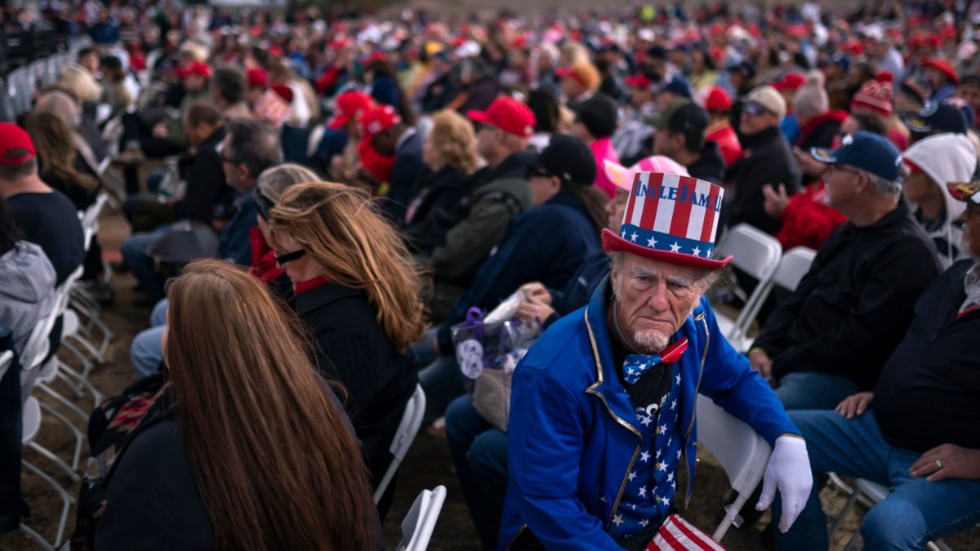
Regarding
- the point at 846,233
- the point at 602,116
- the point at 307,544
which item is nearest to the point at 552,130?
the point at 602,116

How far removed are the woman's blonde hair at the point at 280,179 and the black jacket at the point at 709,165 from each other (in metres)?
3.09

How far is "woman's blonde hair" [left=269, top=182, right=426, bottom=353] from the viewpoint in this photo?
9.32ft

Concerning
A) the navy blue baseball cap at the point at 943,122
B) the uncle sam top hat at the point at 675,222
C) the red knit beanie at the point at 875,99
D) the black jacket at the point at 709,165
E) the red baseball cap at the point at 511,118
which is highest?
the uncle sam top hat at the point at 675,222

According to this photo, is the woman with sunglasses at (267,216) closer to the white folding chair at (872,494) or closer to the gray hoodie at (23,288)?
the gray hoodie at (23,288)

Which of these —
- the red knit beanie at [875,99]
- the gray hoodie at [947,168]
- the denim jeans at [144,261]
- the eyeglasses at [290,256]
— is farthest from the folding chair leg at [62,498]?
the red knit beanie at [875,99]

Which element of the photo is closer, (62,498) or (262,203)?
(262,203)

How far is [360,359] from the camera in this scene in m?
2.74

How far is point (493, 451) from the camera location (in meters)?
3.08

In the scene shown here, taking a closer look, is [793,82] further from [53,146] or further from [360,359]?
[360,359]

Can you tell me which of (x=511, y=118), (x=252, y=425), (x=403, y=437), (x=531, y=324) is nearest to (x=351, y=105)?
(x=511, y=118)

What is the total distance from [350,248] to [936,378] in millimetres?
1967

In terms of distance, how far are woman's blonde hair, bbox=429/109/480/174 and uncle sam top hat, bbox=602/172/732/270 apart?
3059 mm

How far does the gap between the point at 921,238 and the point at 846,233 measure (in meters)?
0.31

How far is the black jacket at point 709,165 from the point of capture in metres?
5.95
